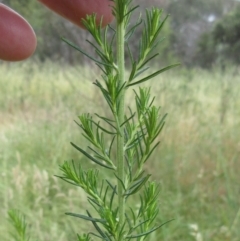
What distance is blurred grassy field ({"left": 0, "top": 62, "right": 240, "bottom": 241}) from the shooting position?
1.60m

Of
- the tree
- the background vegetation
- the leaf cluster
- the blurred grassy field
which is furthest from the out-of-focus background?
the background vegetation

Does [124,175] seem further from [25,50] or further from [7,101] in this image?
[7,101]

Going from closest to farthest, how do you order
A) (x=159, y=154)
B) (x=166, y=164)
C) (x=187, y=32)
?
(x=166, y=164) → (x=159, y=154) → (x=187, y=32)

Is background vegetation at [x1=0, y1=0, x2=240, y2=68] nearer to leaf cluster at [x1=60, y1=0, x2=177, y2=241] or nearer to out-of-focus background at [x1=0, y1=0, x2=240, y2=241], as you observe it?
out-of-focus background at [x1=0, y1=0, x2=240, y2=241]

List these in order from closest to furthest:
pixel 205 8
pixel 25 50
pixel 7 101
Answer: pixel 25 50, pixel 7 101, pixel 205 8

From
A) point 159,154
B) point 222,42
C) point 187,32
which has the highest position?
point 187,32

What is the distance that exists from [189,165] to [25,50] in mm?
1490

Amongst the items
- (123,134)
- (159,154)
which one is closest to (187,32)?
(159,154)

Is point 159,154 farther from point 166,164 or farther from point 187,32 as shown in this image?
point 187,32

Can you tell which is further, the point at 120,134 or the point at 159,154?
the point at 159,154

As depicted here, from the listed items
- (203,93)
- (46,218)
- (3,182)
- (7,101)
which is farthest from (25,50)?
(203,93)

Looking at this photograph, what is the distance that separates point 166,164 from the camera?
2.20 m

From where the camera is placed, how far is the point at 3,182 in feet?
6.66

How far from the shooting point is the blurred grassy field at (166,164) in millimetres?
1597
